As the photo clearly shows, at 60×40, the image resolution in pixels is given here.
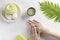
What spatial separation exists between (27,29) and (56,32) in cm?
20

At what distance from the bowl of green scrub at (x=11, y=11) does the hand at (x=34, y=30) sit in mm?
108

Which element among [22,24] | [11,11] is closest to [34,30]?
[22,24]

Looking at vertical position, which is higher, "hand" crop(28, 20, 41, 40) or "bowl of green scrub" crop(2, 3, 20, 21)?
"bowl of green scrub" crop(2, 3, 20, 21)

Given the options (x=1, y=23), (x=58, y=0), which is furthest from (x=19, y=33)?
(x=58, y=0)

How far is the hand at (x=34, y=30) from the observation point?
1306mm

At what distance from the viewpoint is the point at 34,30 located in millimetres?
1306

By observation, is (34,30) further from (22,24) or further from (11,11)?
(11,11)

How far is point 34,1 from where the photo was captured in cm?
131

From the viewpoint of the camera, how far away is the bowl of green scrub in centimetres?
128

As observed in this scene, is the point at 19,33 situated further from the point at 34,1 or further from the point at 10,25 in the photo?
the point at 34,1

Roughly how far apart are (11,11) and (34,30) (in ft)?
0.67

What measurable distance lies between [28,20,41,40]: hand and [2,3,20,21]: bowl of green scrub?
11cm

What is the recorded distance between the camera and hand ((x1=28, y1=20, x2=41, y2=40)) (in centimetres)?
131

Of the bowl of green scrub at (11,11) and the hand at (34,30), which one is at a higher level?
the bowl of green scrub at (11,11)
